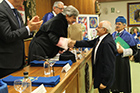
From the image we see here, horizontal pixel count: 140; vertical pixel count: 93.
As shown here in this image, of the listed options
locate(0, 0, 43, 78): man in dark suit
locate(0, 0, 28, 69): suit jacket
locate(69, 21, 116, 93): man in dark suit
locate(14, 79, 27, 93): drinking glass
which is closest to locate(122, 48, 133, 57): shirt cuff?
locate(69, 21, 116, 93): man in dark suit

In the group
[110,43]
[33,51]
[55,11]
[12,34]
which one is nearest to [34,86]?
[12,34]

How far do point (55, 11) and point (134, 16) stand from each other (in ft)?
26.6

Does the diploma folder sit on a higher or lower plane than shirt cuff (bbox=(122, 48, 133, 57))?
higher

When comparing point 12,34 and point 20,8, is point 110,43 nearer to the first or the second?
point 12,34

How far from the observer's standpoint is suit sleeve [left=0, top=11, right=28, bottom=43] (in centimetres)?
171

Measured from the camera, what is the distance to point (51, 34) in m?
2.54

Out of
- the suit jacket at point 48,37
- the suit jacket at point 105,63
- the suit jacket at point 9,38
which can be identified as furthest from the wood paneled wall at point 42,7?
the suit jacket at point 9,38

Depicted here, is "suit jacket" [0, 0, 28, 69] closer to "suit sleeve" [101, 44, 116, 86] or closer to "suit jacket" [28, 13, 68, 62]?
"suit jacket" [28, 13, 68, 62]

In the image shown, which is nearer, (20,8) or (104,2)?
(20,8)

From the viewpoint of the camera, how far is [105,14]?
11.3 meters

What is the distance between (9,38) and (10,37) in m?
0.02

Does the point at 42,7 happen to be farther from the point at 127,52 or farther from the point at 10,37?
the point at 10,37

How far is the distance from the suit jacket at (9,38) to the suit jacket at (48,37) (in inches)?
25.5

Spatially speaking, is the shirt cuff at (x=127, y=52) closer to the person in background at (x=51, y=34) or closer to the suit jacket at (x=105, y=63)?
the suit jacket at (x=105, y=63)
